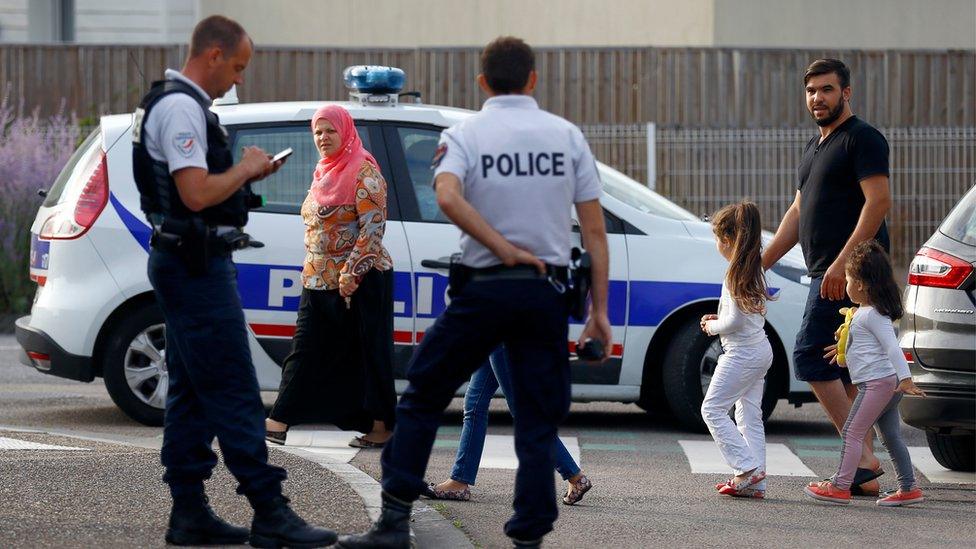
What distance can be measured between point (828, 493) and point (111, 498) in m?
2.91

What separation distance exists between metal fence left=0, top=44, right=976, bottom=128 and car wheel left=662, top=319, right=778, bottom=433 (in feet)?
37.6

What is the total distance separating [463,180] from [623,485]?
8.78 feet

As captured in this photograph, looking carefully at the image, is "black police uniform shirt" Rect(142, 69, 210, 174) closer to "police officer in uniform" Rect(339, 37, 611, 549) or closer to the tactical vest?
the tactical vest

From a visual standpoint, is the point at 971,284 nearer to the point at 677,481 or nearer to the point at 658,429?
the point at 677,481

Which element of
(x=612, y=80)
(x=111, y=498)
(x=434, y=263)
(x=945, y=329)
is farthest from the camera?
(x=612, y=80)

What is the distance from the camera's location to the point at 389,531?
16.5ft

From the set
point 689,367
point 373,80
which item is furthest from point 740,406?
point 373,80

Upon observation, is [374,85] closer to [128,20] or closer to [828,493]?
[828,493]

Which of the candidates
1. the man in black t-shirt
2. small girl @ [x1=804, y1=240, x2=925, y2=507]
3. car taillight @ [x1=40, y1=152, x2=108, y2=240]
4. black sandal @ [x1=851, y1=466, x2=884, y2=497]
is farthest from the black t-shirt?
car taillight @ [x1=40, y1=152, x2=108, y2=240]

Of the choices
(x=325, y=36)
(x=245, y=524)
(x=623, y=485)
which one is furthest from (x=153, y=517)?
(x=325, y=36)

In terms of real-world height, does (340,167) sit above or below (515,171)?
above

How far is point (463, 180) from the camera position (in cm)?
486

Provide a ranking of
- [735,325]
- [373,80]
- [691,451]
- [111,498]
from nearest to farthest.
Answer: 1. [111,498]
2. [735,325]
3. [691,451]
4. [373,80]

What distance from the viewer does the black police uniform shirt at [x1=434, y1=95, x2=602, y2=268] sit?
4859 millimetres
